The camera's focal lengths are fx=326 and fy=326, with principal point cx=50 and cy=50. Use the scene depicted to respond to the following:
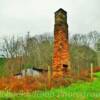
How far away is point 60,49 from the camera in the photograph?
2280 centimetres

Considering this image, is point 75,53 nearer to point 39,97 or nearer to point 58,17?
point 58,17

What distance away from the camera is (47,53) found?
213ft

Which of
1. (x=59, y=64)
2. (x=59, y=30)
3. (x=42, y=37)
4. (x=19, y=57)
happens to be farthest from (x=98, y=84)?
(x=42, y=37)

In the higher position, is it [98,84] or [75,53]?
[75,53]

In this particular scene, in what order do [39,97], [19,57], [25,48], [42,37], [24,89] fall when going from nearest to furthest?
[39,97] → [24,89] → [19,57] → [25,48] → [42,37]

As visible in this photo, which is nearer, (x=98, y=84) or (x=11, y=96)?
(x=11, y=96)

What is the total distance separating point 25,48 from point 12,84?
49.7 metres

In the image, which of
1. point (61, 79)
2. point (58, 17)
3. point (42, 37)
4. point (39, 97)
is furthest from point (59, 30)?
point (42, 37)

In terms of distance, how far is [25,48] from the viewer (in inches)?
2657

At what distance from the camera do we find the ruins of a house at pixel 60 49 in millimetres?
22703

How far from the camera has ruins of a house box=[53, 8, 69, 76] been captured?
22.7m

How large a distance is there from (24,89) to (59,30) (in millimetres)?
7551

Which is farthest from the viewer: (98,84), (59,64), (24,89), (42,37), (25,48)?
(42,37)

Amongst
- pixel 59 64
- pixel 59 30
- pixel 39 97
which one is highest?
pixel 59 30
